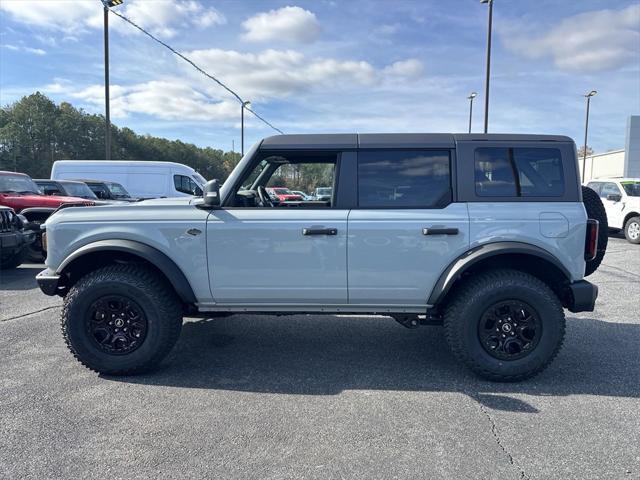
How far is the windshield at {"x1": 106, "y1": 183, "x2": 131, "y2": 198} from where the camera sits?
630 inches

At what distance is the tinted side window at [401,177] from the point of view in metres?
3.59

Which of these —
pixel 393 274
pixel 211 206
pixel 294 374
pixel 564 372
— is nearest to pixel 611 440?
pixel 564 372

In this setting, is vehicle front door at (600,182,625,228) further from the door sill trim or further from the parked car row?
the parked car row

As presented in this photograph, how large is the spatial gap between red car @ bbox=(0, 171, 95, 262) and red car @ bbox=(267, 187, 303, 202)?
638 centimetres

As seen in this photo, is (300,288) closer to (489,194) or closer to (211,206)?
(211,206)

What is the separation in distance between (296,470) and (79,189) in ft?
41.9

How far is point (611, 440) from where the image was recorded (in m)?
2.71

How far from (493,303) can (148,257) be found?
2.78 metres

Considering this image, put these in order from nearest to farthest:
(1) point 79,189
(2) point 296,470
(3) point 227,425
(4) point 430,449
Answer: (2) point 296,470, (4) point 430,449, (3) point 227,425, (1) point 79,189

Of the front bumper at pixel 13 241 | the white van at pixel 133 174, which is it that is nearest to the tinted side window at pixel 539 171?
the front bumper at pixel 13 241

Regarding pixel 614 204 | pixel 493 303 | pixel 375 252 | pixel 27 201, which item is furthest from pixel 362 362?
pixel 614 204

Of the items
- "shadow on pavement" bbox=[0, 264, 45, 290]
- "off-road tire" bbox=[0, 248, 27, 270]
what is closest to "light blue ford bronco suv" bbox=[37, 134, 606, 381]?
"shadow on pavement" bbox=[0, 264, 45, 290]

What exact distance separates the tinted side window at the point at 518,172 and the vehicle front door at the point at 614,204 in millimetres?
9968

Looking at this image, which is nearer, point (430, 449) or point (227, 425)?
point (430, 449)
